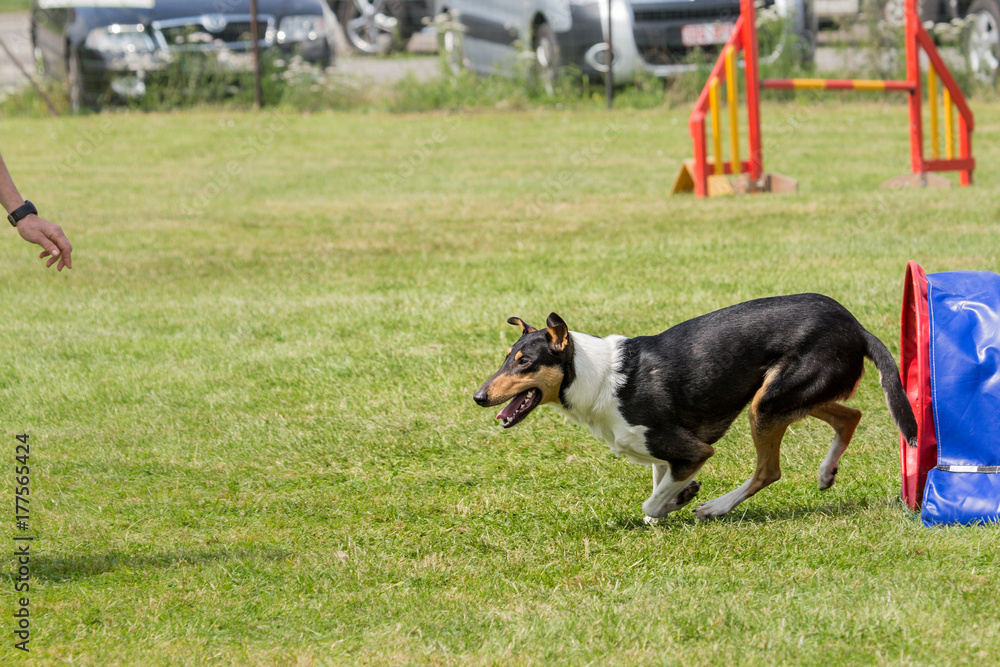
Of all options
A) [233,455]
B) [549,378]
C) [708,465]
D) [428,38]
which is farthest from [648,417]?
[428,38]

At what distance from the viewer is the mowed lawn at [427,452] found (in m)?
3.51

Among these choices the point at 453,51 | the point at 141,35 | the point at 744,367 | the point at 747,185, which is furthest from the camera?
the point at 453,51

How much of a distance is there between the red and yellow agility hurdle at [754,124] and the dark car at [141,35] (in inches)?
330

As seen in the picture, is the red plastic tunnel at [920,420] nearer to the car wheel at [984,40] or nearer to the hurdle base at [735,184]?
the hurdle base at [735,184]

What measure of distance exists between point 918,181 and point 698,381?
340 inches

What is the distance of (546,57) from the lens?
17.5m

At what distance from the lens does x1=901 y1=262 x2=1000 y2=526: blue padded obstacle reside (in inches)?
159

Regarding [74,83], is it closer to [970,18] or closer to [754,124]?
[754,124]

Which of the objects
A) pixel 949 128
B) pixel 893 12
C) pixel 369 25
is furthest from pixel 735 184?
pixel 369 25

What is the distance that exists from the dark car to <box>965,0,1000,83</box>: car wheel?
1013 cm

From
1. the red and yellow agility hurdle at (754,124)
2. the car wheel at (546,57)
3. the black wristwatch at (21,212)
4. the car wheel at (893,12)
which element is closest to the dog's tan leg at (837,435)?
the black wristwatch at (21,212)

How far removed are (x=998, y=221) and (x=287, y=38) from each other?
12.1 metres

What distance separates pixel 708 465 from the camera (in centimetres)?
510

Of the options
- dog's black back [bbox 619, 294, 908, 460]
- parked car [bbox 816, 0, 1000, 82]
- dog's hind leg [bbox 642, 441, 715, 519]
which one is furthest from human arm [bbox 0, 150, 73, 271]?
parked car [bbox 816, 0, 1000, 82]
